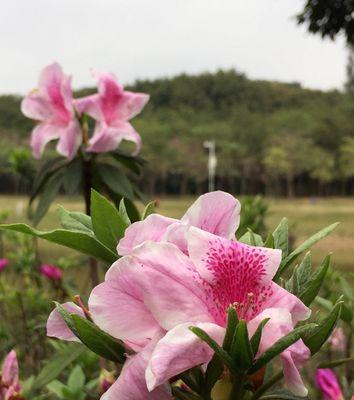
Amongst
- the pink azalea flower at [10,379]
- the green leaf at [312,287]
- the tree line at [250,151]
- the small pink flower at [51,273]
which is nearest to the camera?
the green leaf at [312,287]

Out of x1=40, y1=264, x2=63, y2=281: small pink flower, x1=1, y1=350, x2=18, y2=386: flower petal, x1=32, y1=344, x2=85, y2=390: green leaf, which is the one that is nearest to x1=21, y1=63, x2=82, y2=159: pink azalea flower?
x1=32, y1=344, x2=85, y2=390: green leaf

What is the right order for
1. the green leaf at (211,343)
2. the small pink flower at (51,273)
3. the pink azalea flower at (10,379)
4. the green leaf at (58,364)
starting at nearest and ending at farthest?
the green leaf at (211,343) → the pink azalea flower at (10,379) → the green leaf at (58,364) → the small pink flower at (51,273)

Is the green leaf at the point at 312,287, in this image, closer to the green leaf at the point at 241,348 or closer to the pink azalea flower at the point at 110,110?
the green leaf at the point at 241,348

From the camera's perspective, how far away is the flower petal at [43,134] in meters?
1.66

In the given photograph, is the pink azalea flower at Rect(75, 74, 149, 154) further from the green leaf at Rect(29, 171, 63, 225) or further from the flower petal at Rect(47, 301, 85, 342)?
the flower petal at Rect(47, 301, 85, 342)

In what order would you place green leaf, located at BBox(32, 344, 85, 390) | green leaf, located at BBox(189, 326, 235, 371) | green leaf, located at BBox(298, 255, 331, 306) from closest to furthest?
green leaf, located at BBox(189, 326, 235, 371), green leaf, located at BBox(298, 255, 331, 306), green leaf, located at BBox(32, 344, 85, 390)

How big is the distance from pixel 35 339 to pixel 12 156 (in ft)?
2.98

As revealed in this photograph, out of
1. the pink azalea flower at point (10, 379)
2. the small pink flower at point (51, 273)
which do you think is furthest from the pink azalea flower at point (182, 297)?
the small pink flower at point (51, 273)

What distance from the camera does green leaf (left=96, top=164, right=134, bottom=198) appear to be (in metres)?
1.69

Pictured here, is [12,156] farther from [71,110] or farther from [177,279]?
[177,279]

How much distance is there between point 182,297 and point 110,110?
1.13 meters

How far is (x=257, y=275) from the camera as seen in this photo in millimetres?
551

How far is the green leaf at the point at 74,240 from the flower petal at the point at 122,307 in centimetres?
6

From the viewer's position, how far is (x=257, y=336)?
489mm
